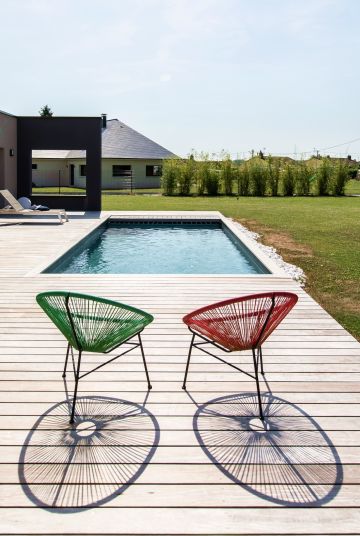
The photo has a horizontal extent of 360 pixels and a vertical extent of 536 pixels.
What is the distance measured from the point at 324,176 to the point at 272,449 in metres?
26.1

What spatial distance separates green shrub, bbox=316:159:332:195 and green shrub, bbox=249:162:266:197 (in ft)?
9.75

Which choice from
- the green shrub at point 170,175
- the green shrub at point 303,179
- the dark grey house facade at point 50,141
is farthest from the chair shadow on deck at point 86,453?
the green shrub at point 303,179

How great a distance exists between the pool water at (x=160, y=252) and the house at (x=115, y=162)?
17.1 meters

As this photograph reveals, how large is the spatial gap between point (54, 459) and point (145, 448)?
0.43 metres

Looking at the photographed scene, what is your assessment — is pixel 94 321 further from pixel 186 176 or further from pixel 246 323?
pixel 186 176

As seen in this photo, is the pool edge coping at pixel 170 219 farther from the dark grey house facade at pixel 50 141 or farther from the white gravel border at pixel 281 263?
the dark grey house facade at pixel 50 141

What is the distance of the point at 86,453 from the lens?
2.55 metres

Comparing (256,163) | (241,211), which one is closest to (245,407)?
(241,211)

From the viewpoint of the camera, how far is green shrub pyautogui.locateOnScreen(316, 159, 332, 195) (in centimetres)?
2705

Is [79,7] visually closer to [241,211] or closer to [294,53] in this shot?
[294,53]

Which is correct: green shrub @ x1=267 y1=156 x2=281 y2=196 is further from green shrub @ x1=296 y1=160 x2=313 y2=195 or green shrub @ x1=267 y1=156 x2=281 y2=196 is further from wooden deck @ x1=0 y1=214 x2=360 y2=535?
wooden deck @ x1=0 y1=214 x2=360 y2=535

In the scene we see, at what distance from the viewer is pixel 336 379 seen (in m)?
3.50

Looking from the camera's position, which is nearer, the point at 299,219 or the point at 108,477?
the point at 108,477

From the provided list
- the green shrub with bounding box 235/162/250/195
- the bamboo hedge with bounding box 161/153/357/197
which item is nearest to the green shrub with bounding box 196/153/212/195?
the bamboo hedge with bounding box 161/153/357/197
